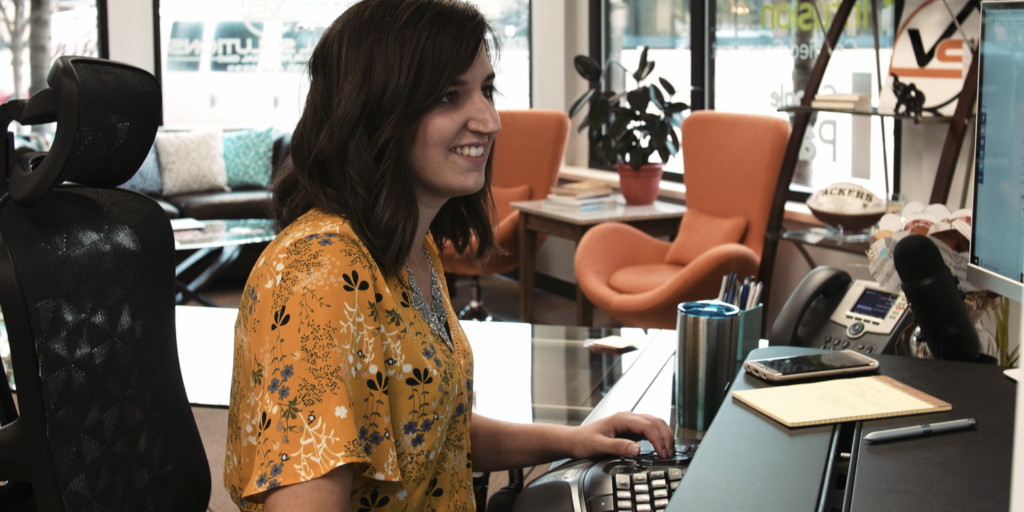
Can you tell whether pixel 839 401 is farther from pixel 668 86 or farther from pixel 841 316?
pixel 668 86

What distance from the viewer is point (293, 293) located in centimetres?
96

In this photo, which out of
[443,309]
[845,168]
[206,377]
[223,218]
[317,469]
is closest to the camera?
[317,469]

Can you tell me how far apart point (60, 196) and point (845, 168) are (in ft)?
11.9

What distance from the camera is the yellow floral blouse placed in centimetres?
93

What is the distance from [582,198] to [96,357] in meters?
3.42

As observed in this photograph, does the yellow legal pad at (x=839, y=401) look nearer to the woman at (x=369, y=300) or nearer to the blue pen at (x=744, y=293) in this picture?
the woman at (x=369, y=300)

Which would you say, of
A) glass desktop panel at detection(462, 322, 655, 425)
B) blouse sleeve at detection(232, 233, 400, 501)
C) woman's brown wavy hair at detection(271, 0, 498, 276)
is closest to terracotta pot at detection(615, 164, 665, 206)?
glass desktop panel at detection(462, 322, 655, 425)

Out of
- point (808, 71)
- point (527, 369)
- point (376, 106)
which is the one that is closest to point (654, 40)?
point (808, 71)

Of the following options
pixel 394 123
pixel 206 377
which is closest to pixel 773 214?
pixel 206 377

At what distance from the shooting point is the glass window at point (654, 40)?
505 centimetres

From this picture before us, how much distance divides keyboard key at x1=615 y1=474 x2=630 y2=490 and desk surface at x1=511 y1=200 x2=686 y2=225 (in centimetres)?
298

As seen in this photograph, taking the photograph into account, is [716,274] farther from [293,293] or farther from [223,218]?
[223,218]

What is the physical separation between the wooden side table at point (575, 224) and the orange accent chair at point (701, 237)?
0.11 m

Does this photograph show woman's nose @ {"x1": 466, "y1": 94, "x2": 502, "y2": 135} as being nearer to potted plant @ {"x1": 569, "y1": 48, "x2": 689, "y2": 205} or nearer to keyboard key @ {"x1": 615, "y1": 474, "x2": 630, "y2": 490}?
keyboard key @ {"x1": 615, "y1": 474, "x2": 630, "y2": 490}
